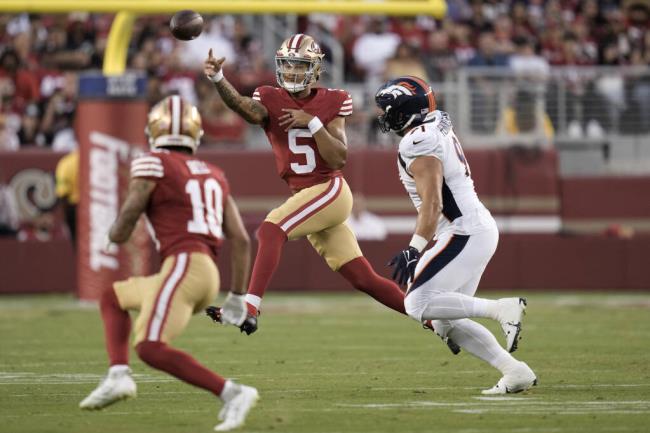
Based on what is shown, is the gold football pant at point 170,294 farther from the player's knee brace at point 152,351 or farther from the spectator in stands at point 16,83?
the spectator in stands at point 16,83

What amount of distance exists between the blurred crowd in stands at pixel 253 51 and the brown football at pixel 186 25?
7.65 meters

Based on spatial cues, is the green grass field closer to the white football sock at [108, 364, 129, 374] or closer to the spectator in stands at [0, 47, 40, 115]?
the white football sock at [108, 364, 129, 374]

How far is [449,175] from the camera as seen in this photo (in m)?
7.41

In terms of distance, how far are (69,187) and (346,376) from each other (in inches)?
295

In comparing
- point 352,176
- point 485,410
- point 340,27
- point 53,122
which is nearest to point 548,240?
point 352,176

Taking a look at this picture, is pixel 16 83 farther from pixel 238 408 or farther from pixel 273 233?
pixel 238 408

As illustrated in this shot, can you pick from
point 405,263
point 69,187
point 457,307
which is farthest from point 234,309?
point 69,187

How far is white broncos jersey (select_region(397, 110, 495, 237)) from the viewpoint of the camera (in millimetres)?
7324

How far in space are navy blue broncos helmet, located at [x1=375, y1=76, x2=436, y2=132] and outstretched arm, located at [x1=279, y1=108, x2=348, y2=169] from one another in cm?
61

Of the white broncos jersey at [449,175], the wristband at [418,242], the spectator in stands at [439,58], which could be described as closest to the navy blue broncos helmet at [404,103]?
the white broncos jersey at [449,175]

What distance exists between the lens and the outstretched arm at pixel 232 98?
8.09 metres

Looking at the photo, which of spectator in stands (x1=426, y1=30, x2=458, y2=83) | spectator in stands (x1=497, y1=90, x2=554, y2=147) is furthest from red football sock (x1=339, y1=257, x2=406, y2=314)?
spectator in stands (x1=426, y1=30, x2=458, y2=83)

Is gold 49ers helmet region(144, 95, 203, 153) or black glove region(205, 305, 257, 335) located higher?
gold 49ers helmet region(144, 95, 203, 153)

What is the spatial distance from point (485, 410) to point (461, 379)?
1.43 metres
